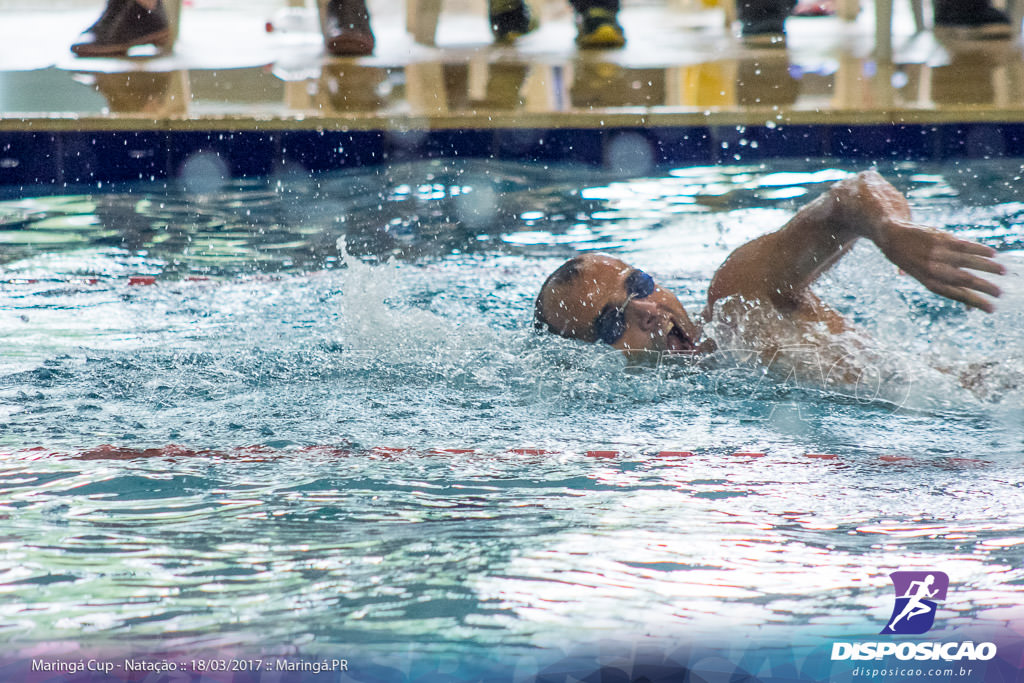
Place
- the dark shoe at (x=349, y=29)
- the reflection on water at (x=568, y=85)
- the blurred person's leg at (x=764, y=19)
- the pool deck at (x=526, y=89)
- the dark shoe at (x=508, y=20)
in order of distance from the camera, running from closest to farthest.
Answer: the pool deck at (x=526, y=89) < the reflection on water at (x=568, y=85) < the dark shoe at (x=349, y=29) < the blurred person's leg at (x=764, y=19) < the dark shoe at (x=508, y=20)

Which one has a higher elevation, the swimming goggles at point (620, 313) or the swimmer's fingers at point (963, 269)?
the swimmer's fingers at point (963, 269)

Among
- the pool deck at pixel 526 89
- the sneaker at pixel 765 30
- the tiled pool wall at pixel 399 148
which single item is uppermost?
the sneaker at pixel 765 30

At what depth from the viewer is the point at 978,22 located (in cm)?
592

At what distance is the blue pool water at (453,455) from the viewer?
110 centimetres

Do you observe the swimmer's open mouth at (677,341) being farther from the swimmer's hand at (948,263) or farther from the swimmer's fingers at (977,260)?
the swimmer's fingers at (977,260)

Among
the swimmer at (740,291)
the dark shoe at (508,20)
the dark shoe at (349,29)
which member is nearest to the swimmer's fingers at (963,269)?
the swimmer at (740,291)

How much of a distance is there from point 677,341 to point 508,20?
4674 mm

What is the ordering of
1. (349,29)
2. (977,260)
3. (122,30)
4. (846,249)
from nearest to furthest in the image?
(977,260)
(846,249)
(122,30)
(349,29)

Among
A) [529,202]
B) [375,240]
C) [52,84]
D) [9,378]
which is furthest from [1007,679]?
[52,84]

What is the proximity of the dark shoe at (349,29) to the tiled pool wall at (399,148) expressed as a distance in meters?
1.76

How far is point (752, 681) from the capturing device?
3.06 feet

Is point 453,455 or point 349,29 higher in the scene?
point 349,29

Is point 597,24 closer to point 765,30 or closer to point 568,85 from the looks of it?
point 765,30

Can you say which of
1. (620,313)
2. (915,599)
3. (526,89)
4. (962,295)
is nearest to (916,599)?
(915,599)
